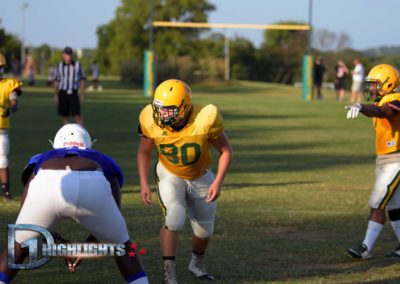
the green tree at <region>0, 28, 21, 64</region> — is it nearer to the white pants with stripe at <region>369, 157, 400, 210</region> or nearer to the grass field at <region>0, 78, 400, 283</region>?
the grass field at <region>0, 78, 400, 283</region>

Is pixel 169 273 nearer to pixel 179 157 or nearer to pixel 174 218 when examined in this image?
pixel 174 218

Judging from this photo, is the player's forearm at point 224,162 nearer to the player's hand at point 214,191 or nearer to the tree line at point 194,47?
the player's hand at point 214,191

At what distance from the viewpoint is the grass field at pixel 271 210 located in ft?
23.7

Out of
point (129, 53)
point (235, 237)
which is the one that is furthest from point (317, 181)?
point (129, 53)

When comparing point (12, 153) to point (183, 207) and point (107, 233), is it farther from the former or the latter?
point (107, 233)

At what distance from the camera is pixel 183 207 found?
662cm

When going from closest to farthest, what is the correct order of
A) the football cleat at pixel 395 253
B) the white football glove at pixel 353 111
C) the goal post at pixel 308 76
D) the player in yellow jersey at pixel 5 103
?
the white football glove at pixel 353 111 → the football cleat at pixel 395 253 → the player in yellow jersey at pixel 5 103 → the goal post at pixel 308 76

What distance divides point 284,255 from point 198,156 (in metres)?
1.83

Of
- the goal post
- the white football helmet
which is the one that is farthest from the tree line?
the white football helmet

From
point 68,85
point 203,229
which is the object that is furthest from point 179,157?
point 68,85

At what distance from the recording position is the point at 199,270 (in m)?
7.02

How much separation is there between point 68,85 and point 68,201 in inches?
507

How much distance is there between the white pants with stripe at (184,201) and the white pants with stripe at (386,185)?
1.81 metres

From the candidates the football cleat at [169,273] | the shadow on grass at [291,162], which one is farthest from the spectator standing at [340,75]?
the football cleat at [169,273]
